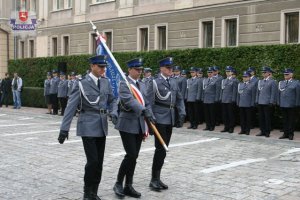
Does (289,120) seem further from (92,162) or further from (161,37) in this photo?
(161,37)

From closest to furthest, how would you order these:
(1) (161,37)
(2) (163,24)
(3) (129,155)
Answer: (3) (129,155) → (2) (163,24) → (1) (161,37)

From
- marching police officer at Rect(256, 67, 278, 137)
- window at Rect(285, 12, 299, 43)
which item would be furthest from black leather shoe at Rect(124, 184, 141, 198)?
window at Rect(285, 12, 299, 43)

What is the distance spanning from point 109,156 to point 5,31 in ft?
111

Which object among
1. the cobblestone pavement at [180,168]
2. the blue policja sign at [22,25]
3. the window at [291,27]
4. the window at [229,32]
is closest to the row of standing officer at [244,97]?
the cobblestone pavement at [180,168]

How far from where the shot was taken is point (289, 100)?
1438 cm

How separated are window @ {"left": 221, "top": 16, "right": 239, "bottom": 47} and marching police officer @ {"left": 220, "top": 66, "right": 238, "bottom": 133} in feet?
17.5

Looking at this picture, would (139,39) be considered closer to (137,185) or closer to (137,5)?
(137,5)

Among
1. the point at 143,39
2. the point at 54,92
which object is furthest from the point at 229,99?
the point at 143,39

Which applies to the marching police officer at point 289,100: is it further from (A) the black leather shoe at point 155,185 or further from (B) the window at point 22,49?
(B) the window at point 22,49

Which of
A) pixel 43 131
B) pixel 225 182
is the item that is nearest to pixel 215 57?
pixel 43 131

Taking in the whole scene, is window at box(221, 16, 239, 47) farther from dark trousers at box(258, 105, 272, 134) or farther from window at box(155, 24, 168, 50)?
dark trousers at box(258, 105, 272, 134)

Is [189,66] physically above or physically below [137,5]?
below

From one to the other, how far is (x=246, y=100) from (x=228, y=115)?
101cm

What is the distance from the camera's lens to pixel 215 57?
734 inches
